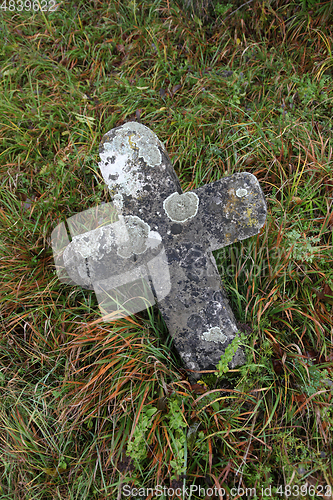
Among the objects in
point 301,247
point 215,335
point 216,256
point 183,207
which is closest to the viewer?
point 215,335

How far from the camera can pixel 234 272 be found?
2.21 metres

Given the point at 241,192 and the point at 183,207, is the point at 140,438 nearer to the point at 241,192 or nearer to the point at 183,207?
the point at 183,207

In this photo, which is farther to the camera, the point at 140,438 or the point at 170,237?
the point at 170,237

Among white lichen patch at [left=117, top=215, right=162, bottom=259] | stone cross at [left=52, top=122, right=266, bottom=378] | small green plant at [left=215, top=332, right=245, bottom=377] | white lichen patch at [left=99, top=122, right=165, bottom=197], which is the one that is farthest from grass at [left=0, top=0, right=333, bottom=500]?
white lichen patch at [left=99, top=122, right=165, bottom=197]

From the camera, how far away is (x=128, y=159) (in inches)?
76.1

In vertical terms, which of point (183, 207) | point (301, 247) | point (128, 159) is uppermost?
point (128, 159)

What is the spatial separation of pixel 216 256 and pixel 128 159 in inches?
38.6

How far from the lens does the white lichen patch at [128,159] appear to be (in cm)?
193

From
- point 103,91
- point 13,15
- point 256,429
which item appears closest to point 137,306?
point 256,429

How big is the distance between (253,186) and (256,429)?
155cm

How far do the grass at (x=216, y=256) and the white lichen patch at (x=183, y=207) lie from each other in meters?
0.49

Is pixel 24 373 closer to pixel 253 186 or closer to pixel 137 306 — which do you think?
pixel 137 306

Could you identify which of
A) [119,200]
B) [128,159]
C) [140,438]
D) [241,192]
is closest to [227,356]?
[140,438]

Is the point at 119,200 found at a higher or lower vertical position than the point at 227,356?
higher
